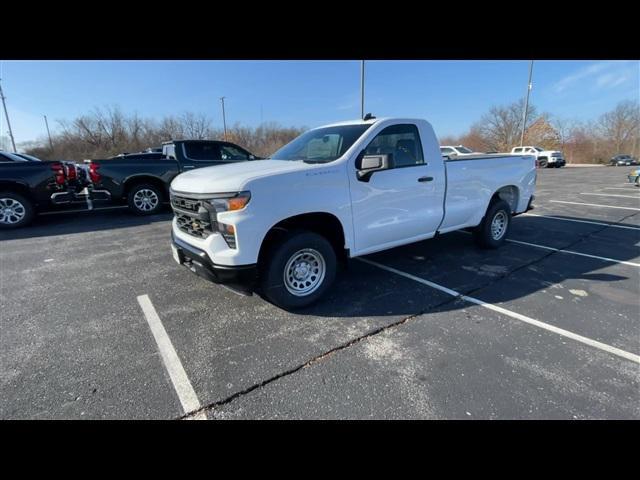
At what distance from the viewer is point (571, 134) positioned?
54750 millimetres

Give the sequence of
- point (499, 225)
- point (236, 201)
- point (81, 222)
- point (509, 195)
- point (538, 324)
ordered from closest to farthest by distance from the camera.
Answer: point (236, 201) < point (538, 324) < point (499, 225) < point (509, 195) < point (81, 222)

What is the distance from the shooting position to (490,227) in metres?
5.40

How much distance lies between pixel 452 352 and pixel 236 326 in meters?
2.08

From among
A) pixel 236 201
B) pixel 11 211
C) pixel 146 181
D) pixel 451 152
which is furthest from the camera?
pixel 451 152

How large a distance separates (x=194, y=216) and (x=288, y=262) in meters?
1.08

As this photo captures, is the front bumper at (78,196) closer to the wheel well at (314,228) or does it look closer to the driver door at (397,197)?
the wheel well at (314,228)

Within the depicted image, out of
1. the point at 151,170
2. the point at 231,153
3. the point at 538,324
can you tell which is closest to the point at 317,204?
the point at 538,324

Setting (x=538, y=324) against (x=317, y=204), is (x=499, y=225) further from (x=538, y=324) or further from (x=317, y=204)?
(x=317, y=204)

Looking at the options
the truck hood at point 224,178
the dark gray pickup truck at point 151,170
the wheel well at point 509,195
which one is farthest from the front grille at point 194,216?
the wheel well at point 509,195

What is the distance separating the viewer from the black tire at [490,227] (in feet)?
17.5

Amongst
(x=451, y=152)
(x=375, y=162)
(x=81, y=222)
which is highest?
(x=451, y=152)

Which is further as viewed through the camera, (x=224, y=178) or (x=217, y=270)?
(x=224, y=178)
